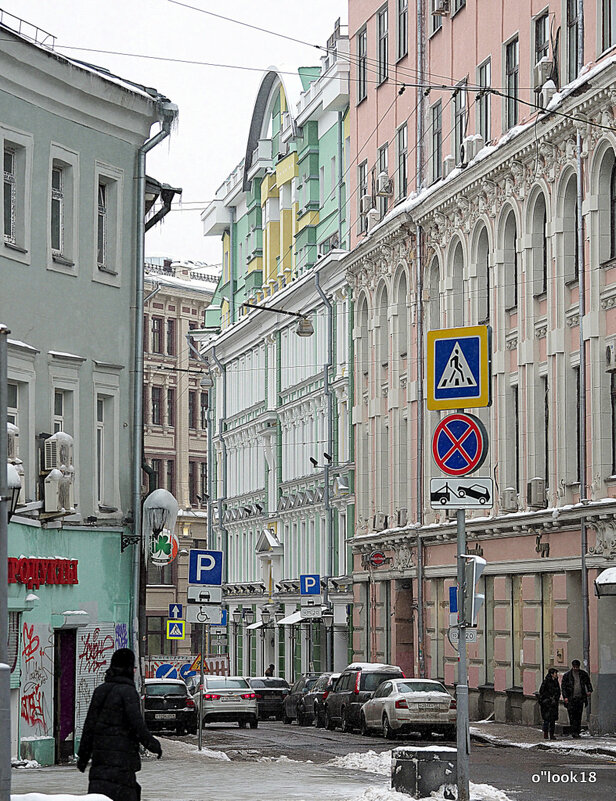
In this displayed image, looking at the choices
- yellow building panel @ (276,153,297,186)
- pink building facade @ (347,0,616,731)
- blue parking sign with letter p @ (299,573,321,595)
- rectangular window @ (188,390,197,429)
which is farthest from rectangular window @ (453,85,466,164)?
rectangular window @ (188,390,197,429)

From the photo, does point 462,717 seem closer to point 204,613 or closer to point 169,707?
point 204,613

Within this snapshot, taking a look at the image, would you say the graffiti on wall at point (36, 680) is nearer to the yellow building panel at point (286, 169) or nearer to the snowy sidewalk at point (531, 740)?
the snowy sidewalk at point (531, 740)

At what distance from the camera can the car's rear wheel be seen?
3578 centimetres

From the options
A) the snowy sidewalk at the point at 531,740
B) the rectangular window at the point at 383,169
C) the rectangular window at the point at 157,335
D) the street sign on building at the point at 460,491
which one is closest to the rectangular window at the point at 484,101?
the rectangular window at the point at 383,169

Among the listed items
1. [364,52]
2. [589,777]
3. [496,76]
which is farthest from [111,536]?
[364,52]

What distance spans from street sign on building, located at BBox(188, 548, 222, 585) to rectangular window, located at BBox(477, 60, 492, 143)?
795 inches

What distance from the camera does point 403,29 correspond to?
2122 inches

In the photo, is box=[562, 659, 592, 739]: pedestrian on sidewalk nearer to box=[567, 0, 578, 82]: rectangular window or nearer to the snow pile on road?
the snow pile on road

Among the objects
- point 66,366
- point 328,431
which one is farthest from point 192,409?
point 66,366

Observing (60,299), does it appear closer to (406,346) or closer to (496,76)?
(496,76)

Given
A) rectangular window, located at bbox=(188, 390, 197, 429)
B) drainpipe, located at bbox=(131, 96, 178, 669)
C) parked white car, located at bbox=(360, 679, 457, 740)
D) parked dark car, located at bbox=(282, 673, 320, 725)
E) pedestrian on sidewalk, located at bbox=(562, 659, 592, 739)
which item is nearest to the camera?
drainpipe, located at bbox=(131, 96, 178, 669)

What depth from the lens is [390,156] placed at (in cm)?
5550

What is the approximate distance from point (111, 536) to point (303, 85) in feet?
143

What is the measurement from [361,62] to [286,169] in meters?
11.6
